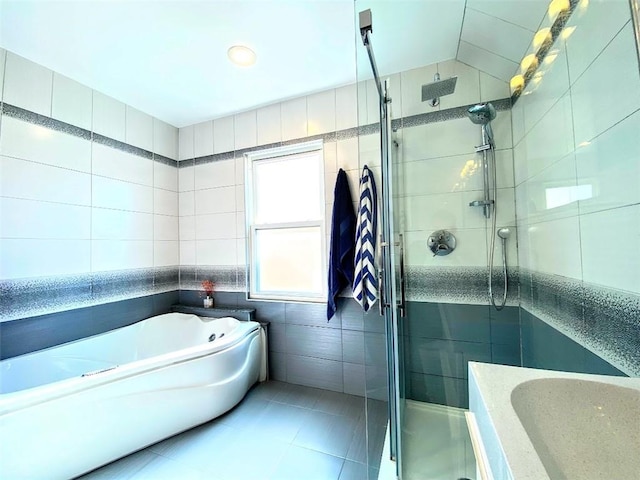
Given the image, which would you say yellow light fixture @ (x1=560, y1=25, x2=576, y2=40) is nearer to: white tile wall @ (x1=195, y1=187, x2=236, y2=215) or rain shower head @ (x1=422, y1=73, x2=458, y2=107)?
rain shower head @ (x1=422, y1=73, x2=458, y2=107)

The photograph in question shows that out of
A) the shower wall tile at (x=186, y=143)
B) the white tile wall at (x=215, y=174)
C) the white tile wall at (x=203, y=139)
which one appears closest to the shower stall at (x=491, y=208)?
the white tile wall at (x=215, y=174)

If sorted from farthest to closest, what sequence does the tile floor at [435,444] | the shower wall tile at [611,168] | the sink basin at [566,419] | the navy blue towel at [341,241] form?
the navy blue towel at [341,241] → the tile floor at [435,444] → the shower wall tile at [611,168] → the sink basin at [566,419]

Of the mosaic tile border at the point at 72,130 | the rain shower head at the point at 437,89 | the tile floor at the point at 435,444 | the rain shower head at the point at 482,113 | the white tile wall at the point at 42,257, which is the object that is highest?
the rain shower head at the point at 437,89

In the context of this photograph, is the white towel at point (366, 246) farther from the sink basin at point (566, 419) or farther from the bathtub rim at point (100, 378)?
the sink basin at point (566, 419)

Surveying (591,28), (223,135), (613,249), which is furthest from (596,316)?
(223,135)

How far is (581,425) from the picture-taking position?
59cm

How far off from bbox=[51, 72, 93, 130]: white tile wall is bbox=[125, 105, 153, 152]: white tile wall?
278 millimetres

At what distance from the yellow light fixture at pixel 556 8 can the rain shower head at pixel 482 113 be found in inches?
19.0

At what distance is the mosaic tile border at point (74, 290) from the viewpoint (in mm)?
1609

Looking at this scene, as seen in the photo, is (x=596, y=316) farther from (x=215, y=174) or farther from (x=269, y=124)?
(x=215, y=174)

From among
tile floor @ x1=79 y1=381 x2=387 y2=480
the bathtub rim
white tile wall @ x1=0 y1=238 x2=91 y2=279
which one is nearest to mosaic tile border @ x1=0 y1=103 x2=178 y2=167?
white tile wall @ x1=0 y1=238 x2=91 y2=279

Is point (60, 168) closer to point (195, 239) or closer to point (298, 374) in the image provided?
point (195, 239)

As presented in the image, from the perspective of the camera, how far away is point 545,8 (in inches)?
43.8

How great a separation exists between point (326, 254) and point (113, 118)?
2.16 metres
